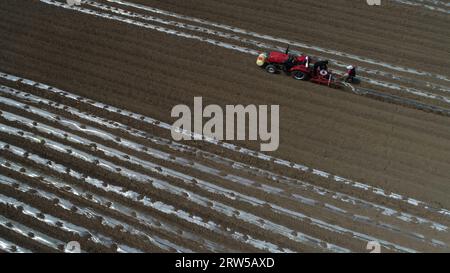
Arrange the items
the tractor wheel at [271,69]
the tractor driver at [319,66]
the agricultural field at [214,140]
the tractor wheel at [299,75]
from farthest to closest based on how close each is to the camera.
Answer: the tractor wheel at [271,69] → the tractor wheel at [299,75] → the tractor driver at [319,66] → the agricultural field at [214,140]

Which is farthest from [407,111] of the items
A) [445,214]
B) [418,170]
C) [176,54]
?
[176,54]

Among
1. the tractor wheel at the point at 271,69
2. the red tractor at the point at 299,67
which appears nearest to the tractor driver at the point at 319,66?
the red tractor at the point at 299,67

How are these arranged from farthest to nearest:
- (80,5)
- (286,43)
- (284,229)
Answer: (80,5) → (286,43) → (284,229)

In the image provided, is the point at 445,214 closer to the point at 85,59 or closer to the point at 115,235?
the point at 115,235

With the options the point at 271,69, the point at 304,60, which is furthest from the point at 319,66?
the point at 271,69

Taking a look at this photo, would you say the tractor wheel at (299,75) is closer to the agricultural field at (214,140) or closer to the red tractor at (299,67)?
the red tractor at (299,67)

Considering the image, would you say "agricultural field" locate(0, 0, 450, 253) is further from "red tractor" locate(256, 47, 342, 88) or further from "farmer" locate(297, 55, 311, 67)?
"farmer" locate(297, 55, 311, 67)
